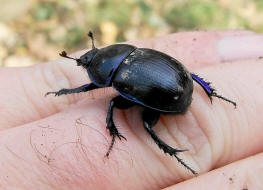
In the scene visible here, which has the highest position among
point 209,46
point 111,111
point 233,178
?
point 209,46

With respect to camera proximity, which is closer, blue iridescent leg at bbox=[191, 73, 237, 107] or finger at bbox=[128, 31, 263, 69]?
blue iridescent leg at bbox=[191, 73, 237, 107]

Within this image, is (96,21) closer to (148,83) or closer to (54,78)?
(54,78)

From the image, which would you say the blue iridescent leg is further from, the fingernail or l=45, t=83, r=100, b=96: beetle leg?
l=45, t=83, r=100, b=96: beetle leg

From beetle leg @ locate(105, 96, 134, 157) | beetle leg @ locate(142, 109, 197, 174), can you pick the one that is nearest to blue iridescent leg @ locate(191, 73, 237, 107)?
beetle leg @ locate(142, 109, 197, 174)

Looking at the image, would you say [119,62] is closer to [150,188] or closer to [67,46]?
[150,188]

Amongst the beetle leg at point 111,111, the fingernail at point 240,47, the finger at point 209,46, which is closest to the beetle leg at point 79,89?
the beetle leg at point 111,111

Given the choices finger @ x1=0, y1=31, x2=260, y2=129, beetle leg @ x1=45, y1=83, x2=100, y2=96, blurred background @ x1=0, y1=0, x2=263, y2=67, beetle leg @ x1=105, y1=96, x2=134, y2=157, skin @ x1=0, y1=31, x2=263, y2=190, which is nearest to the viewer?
skin @ x1=0, y1=31, x2=263, y2=190

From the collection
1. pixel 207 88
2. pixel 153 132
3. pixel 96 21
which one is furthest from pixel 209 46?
pixel 96 21
